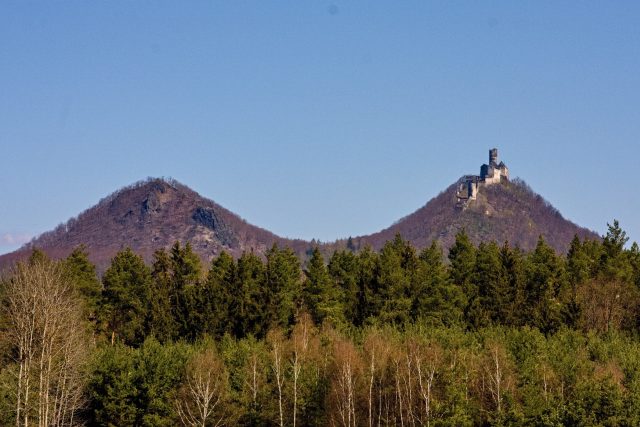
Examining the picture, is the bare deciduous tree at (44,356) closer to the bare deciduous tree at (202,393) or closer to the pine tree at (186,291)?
the bare deciduous tree at (202,393)

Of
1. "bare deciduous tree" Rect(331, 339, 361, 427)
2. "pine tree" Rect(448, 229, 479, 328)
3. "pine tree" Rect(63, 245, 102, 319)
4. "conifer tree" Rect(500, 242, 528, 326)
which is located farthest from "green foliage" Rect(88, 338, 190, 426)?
"conifer tree" Rect(500, 242, 528, 326)

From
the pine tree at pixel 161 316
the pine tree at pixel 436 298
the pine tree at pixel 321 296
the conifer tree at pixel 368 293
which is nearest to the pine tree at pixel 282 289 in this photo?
the pine tree at pixel 321 296

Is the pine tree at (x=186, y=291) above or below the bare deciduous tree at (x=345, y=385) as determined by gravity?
above

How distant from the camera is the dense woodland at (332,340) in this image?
6731 cm

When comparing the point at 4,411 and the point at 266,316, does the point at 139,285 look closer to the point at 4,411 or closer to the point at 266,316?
the point at 266,316

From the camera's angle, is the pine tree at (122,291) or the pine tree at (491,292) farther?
the pine tree at (122,291)

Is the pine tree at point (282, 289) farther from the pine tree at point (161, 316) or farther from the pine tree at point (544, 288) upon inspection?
the pine tree at point (544, 288)

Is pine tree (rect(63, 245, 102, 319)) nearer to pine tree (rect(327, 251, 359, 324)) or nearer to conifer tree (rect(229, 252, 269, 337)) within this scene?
conifer tree (rect(229, 252, 269, 337))

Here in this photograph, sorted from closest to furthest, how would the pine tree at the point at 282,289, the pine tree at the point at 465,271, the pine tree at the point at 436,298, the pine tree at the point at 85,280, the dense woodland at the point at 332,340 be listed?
the dense woodland at the point at 332,340 → the pine tree at the point at 282,289 → the pine tree at the point at 436,298 → the pine tree at the point at 465,271 → the pine tree at the point at 85,280

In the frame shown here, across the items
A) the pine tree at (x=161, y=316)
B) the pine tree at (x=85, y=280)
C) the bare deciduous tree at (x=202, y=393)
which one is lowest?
the bare deciduous tree at (x=202, y=393)

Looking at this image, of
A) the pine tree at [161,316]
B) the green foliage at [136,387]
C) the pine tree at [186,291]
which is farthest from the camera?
the pine tree at [186,291]

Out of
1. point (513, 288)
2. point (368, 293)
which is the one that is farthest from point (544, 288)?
point (368, 293)

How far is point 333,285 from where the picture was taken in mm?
103938

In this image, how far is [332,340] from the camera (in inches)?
3270
